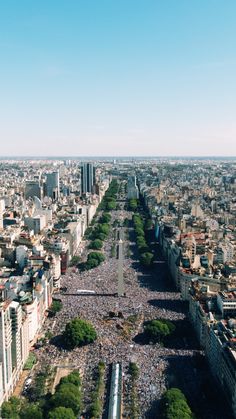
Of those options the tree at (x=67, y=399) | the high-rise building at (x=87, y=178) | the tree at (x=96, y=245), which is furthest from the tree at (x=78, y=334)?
the high-rise building at (x=87, y=178)

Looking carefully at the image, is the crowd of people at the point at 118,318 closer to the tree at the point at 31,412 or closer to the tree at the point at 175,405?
the tree at the point at 175,405

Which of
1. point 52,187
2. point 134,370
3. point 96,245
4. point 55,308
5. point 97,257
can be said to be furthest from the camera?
point 52,187

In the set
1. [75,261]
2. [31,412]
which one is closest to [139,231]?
[75,261]

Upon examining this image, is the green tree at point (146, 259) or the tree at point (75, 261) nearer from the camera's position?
the green tree at point (146, 259)

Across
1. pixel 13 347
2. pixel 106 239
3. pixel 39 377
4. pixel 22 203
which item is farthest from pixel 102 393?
pixel 22 203

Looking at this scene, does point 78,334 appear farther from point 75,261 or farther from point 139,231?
point 139,231

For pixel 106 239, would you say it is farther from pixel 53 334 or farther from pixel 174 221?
pixel 53 334

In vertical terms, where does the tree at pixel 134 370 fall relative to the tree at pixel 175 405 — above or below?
below
